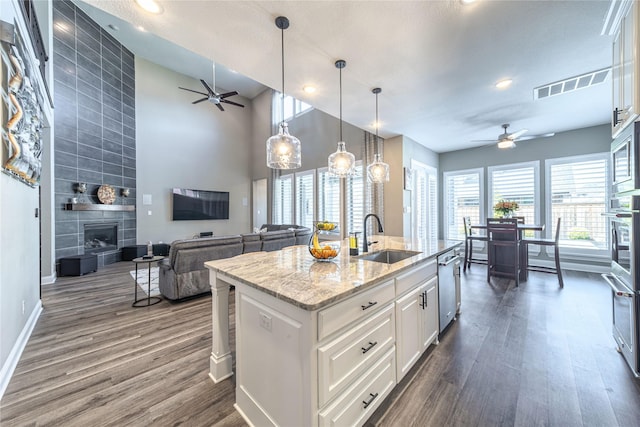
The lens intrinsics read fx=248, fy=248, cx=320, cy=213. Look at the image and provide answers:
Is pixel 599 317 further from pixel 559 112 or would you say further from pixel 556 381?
pixel 559 112

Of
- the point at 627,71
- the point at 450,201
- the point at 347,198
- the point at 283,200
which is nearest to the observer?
the point at 627,71

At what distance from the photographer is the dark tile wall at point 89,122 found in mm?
4816

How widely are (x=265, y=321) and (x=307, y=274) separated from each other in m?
0.38

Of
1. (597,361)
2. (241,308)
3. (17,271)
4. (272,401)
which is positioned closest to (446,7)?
(241,308)

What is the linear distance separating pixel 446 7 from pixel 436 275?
221 centimetres

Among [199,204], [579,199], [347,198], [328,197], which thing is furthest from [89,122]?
[579,199]

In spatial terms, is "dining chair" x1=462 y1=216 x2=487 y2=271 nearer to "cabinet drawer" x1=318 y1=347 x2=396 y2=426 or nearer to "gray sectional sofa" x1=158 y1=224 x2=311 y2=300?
"cabinet drawer" x1=318 y1=347 x2=396 y2=426

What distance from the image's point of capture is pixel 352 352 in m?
1.35

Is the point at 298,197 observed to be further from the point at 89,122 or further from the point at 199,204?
the point at 89,122

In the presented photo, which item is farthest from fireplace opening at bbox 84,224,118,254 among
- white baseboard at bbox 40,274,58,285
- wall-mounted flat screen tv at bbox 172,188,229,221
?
wall-mounted flat screen tv at bbox 172,188,229,221

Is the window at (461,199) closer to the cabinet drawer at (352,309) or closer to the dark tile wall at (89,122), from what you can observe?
the cabinet drawer at (352,309)

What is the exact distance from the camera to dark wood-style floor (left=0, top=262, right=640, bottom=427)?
1.55 meters

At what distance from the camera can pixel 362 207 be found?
5637 mm

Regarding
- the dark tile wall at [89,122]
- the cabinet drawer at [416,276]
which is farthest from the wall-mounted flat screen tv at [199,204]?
the cabinet drawer at [416,276]
